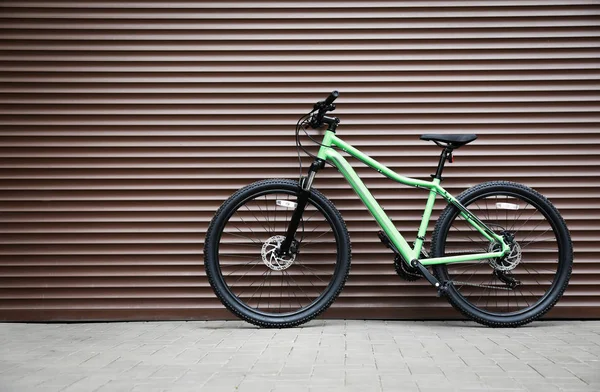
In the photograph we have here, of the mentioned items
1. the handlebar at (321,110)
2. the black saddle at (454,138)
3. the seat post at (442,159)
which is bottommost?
the seat post at (442,159)

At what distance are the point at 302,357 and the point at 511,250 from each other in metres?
1.81

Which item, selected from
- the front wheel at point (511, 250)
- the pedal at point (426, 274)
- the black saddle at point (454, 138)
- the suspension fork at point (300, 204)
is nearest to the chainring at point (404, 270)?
the pedal at point (426, 274)

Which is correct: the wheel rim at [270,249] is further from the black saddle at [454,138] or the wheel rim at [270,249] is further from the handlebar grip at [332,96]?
the black saddle at [454,138]

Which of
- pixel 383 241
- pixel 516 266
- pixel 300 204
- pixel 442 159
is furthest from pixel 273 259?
pixel 516 266

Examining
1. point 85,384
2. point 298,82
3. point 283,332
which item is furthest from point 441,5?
point 85,384

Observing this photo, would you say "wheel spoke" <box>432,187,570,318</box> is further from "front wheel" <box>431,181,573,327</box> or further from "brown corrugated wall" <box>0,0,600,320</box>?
"brown corrugated wall" <box>0,0,600,320</box>

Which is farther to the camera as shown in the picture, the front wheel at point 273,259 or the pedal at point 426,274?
the front wheel at point 273,259

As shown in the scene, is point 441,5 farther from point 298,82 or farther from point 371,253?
point 371,253

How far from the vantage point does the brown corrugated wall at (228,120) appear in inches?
178

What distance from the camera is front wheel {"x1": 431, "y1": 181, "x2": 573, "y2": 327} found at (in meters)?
4.17

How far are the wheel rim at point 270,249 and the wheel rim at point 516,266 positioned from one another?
934 mm

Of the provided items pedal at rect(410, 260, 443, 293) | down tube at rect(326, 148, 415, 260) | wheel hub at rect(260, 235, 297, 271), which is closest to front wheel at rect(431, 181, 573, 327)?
pedal at rect(410, 260, 443, 293)

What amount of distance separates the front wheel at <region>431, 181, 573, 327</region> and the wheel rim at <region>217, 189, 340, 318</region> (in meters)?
0.88

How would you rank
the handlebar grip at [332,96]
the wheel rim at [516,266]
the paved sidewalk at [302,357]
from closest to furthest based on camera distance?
the paved sidewalk at [302,357], the handlebar grip at [332,96], the wheel rim at [516,266]
